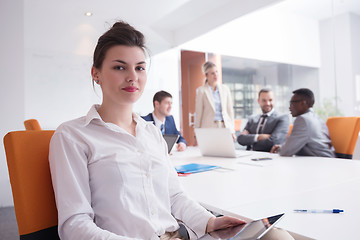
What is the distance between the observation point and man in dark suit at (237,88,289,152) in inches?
140

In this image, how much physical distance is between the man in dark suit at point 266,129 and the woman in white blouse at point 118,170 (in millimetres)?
2508

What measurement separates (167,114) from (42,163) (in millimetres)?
2415

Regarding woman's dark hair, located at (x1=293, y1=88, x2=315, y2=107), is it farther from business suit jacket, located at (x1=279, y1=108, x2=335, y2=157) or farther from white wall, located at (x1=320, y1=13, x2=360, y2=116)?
white wall, located at (x1=320, y1=13, x2=360, y2=116)

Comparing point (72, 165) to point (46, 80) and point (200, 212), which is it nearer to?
point (200, 212)

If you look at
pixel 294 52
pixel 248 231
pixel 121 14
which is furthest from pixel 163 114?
pixel 294 52

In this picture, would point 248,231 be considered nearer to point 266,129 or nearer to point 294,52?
point 266,129

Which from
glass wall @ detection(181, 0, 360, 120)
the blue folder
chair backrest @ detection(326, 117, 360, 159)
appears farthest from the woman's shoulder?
glass wall @ detection(181, 0, 360, 120)

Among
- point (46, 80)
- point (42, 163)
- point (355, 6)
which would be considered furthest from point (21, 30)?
point (355, 6)

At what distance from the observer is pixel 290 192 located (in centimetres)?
130

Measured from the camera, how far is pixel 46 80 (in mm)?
5023

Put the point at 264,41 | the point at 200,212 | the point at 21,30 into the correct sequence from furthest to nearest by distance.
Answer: the point at 264,41 → the point at 21,30 → the point at 200,212

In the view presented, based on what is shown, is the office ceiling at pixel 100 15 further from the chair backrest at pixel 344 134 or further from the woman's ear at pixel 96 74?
the woman's ear at pixel 96 74

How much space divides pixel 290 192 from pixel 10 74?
146 inches

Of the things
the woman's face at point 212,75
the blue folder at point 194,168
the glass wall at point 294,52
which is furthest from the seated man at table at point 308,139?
the glass wall at point 294,52
